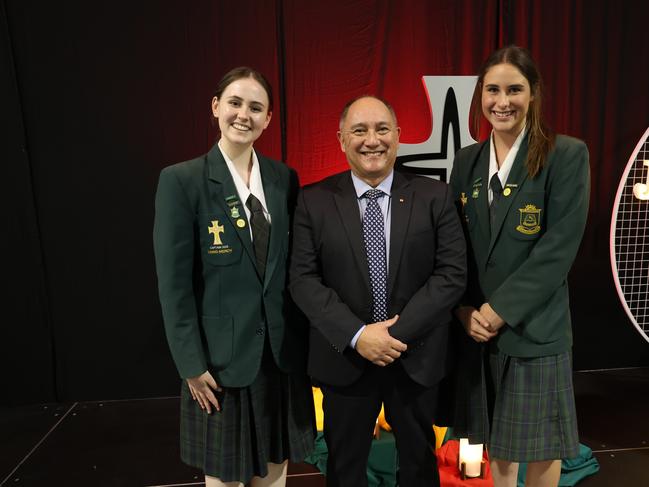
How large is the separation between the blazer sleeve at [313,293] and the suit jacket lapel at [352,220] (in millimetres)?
113

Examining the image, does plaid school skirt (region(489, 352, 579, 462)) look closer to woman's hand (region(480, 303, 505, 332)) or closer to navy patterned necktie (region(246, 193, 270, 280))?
woman's hand (region(480, 303, 505, 332))

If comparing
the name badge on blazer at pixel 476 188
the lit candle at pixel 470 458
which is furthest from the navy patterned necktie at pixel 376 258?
the lit candle at pixel 470 458

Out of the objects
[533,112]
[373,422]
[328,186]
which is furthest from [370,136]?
[373,422]

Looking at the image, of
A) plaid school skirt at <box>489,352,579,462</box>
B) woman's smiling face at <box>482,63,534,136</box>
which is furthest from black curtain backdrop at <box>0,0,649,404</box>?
plaid school skirt at <box>489,352,579,462</box>

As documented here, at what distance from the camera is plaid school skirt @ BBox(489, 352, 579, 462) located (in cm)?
177

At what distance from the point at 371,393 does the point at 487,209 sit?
30.8 inches

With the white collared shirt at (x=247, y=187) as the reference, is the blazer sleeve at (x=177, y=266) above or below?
below

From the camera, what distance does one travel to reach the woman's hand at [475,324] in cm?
177

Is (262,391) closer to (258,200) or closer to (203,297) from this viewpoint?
(203,297)

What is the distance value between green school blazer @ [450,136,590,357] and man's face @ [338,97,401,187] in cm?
42

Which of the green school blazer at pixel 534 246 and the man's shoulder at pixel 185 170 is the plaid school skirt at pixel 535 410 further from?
the man's shoulder at pixel 185 170

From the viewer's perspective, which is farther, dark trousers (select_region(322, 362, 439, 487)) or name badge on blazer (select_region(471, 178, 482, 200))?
name badge on blazer (select_region(471, 178, 482, 200))

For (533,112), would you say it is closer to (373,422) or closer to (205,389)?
(373,422)

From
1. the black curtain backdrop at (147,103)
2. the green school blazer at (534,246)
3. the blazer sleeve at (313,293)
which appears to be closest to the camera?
the blazer sleeve at (313,293)
